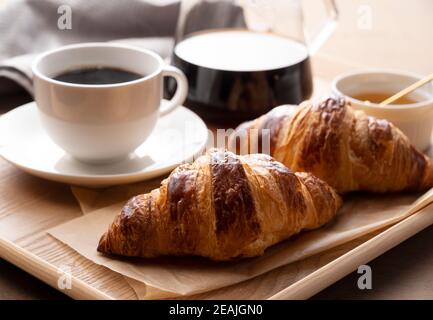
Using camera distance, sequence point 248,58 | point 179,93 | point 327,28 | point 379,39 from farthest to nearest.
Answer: point 379,39 → point 327,28 → point 248,58 → point 179,93

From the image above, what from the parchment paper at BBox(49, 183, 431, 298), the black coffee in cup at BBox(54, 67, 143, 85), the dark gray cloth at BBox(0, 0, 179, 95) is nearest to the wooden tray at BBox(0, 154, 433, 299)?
the parchment paper at BBox(49, 183, 431, 298)

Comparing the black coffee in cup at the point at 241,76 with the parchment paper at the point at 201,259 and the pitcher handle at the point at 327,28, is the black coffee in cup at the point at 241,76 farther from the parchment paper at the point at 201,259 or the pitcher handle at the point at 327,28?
the parchment paper at the point at 201,259

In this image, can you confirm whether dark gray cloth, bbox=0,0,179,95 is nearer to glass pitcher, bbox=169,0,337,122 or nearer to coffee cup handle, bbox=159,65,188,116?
glass pitcher, bbox=169,0,337,122

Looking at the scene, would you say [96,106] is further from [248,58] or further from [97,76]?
[248,58]

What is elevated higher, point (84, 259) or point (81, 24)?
point (81, 24)

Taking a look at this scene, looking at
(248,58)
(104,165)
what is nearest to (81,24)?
(248,58)

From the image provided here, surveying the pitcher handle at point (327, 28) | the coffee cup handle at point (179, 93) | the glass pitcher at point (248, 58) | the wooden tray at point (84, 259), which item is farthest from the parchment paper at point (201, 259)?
the pitcher handle at point (327, 28)
